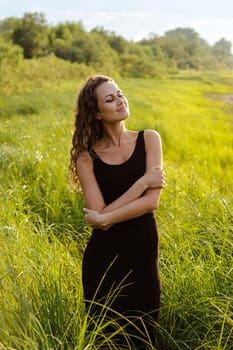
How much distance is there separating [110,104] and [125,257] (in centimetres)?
72

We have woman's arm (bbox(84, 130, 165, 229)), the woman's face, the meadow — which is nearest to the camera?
the meadow

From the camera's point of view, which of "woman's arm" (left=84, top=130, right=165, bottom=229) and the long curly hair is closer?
"woman's arm" (left=84, top=130, right=165, bottom=229)

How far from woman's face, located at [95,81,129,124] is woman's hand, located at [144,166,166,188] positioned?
283 mm

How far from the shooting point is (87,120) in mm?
2723

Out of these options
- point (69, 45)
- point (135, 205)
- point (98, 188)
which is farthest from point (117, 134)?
point (69, 45)

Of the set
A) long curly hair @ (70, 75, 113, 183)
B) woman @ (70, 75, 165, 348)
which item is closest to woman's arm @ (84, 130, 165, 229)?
woman @ (70, 75, 165, 348)

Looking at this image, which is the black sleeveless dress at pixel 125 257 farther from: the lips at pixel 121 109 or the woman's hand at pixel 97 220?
the lips at pixel 121 109

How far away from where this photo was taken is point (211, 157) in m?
8.62

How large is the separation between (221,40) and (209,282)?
174844 millimetres

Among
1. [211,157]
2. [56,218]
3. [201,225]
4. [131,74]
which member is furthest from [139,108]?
[131,74]

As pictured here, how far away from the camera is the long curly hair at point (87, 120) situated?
2.70 metres

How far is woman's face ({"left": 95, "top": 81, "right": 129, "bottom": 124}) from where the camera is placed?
8.66 ft

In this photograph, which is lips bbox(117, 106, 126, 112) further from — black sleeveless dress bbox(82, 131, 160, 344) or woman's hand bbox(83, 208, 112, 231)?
woman's hand bbox(83, 208, 112, 231)

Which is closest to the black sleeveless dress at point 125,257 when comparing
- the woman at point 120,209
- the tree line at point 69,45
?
the woman at point 120,209
